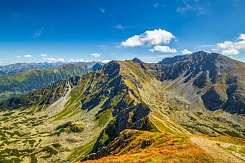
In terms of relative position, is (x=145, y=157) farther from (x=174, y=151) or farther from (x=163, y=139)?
(x=163, y=139)

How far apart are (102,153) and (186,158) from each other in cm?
5878

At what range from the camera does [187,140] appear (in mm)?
62156

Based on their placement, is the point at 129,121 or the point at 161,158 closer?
the point at 161,158

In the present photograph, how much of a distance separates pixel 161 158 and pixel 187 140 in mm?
18255

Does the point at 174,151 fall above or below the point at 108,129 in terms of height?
above

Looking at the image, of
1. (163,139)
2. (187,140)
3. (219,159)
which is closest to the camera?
(219,159)

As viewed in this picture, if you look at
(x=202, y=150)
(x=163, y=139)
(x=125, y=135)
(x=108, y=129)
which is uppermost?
(x=202, y=150)

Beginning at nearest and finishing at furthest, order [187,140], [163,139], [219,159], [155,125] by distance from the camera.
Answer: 1. [219,159]
2. [187,140]
3. [163,139]
4. [155,125]

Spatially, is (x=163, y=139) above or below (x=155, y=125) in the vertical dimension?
above

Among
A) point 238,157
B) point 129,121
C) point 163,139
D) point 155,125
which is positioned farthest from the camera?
point 129,121

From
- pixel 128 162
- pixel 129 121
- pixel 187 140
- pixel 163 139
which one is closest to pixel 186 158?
pixel 128 162

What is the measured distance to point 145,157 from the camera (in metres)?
48.3

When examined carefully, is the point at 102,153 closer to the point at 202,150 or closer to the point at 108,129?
the point at 202,150

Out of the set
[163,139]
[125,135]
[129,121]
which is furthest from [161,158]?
[129,121]
